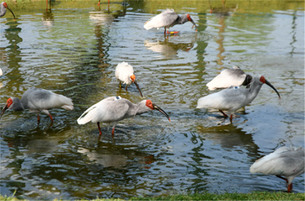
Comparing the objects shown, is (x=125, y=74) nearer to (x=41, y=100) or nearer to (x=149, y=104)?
(x=149, y=104)

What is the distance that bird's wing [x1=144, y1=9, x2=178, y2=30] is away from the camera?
59.9ft

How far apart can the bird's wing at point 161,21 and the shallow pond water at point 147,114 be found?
1.74ft

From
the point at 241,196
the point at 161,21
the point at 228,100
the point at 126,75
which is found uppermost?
the point at 161,21

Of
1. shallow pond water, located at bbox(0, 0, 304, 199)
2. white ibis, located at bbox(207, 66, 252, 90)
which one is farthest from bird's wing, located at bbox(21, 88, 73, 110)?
white ibis, located at bbox(207, 66, 252, 90)

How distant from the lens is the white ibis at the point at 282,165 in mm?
6523

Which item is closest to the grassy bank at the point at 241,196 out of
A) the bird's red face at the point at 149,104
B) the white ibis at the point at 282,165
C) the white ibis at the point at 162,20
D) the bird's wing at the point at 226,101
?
the white ibis at the point at 282,165

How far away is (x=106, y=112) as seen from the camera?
8359 mm

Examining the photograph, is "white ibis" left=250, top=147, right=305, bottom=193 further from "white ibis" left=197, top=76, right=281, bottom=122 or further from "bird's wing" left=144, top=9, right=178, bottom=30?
"bird's wing" left=144, top=9, right=178, bottom=30

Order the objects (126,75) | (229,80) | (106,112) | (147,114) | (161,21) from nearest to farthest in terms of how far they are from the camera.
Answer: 1. (106,112)
2. (147,114)
3. (229,80)
4. (126,75)
5. (161,21)

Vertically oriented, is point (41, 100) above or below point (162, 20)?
below

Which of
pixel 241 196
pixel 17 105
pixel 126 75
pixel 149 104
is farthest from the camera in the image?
pixel 126 75

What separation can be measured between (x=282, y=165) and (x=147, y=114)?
12.8 feet

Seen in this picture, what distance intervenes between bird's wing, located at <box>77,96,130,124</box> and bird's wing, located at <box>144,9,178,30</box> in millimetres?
10252

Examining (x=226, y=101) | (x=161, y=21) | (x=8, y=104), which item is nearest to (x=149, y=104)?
(x=226, y=101)
